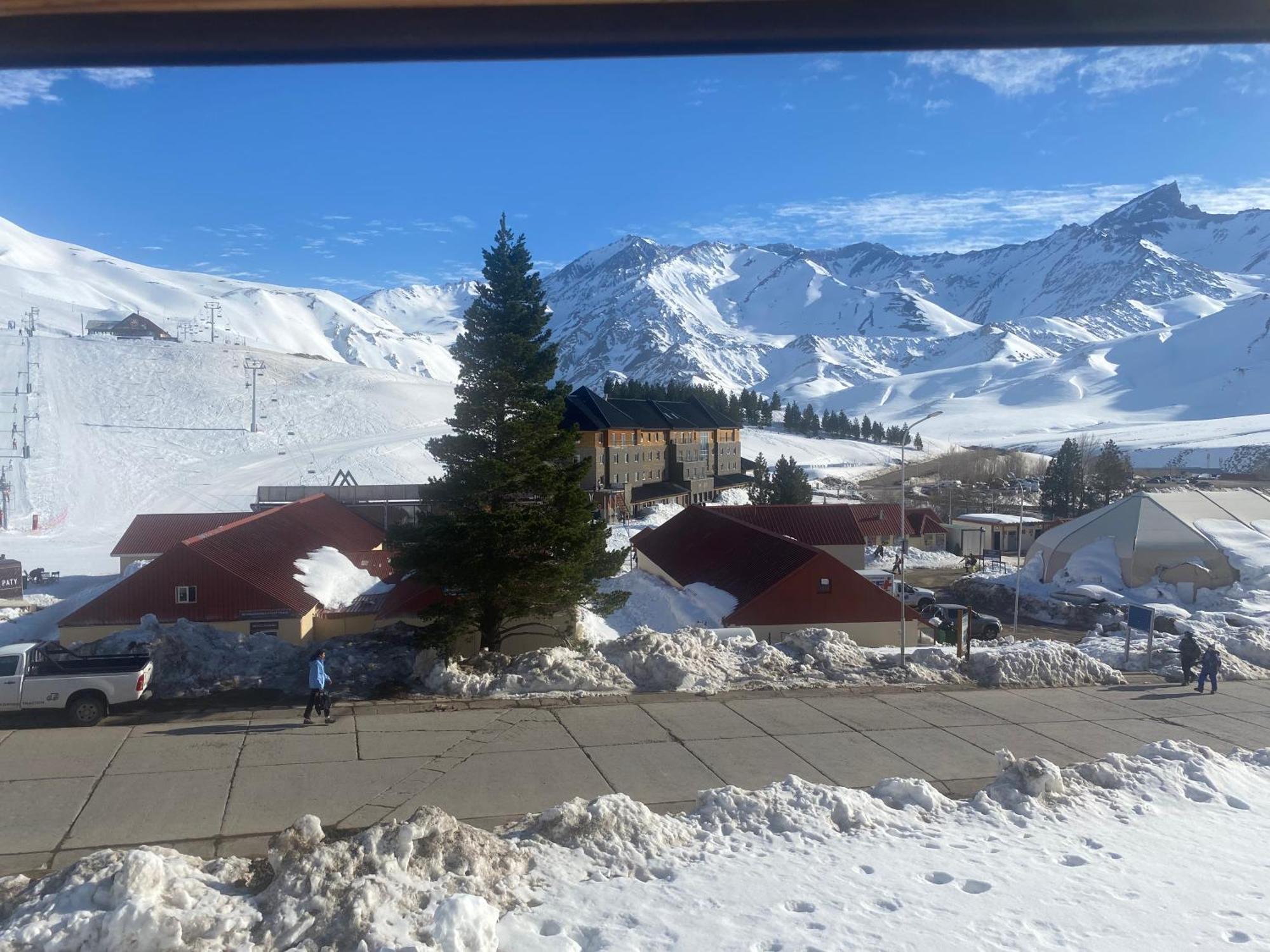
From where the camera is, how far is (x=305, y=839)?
266 inches

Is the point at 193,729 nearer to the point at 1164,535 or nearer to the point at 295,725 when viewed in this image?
the point at 295,725

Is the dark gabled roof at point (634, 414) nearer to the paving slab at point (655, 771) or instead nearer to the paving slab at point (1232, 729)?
the paving slab at point (1232, 729)

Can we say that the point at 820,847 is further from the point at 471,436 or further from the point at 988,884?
the point at 471,436

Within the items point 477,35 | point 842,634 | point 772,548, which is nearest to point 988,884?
point 477,35

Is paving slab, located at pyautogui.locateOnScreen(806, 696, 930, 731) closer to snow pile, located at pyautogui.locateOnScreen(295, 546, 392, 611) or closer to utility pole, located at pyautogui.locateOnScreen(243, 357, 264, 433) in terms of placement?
snow pile, located at pyautogui.locateOnScreen(295, 546, 392, 611)

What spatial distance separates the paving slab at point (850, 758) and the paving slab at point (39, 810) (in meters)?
7.72

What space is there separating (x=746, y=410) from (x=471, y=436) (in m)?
131

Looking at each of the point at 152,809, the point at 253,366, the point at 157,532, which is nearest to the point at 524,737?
the point at 152,809

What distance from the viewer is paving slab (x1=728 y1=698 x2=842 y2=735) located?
11672 mm

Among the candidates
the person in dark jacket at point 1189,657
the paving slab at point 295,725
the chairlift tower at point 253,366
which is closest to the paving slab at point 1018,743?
the person in dark jacket at point 1189,657

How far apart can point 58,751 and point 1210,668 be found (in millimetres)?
16977

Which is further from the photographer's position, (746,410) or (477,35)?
(746,410)

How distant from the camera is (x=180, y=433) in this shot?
85250 millimetres

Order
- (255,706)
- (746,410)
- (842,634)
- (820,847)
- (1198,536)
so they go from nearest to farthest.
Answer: (820,847) → (255,706) → (842,634) → (1198,536) → (746,410)
